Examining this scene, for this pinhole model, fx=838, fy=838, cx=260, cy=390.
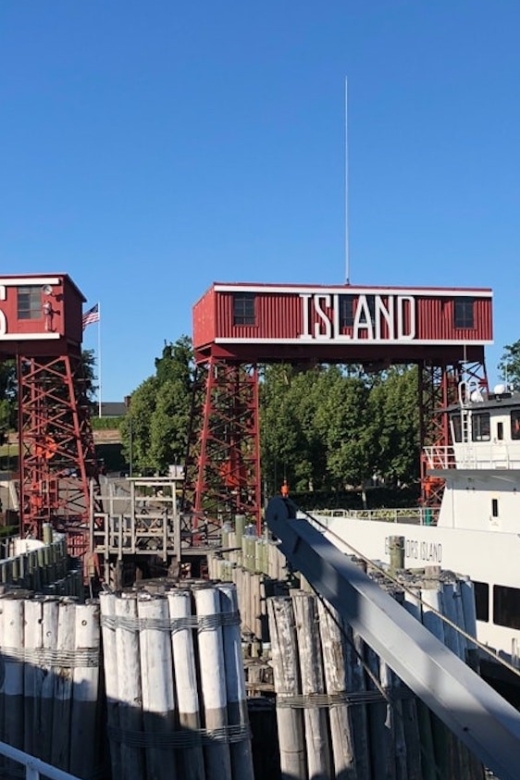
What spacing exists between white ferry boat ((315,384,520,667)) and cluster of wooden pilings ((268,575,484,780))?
1036 cm

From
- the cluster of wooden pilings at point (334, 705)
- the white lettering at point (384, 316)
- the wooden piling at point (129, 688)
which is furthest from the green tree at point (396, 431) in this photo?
the wooden piling at point (129, 688)

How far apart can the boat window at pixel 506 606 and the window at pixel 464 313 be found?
18.5m

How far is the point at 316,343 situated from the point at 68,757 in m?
26.1

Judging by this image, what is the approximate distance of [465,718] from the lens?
5.49m

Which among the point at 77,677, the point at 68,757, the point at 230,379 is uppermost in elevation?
the point at 230,379

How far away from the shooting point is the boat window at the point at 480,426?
2409 cm

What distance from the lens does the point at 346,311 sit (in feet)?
113

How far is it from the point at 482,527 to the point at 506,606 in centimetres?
A: 462

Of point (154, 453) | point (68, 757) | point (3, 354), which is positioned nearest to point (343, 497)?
point (154, 453)

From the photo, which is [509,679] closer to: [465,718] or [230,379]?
[465,718]

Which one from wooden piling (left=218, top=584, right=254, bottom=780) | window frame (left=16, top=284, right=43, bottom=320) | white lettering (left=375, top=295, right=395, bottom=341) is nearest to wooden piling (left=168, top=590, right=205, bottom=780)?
wooden piling (left=218, top=584, right=254, bottom=780)

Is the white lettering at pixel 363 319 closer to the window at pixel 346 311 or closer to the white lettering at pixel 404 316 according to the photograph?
the window at pixel 346 311

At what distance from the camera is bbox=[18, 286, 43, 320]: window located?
33.2 m

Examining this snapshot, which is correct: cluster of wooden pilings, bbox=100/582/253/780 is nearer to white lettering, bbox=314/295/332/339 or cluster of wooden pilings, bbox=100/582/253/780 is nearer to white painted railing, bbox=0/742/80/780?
white painted railing, bbox=0/742/80/780
